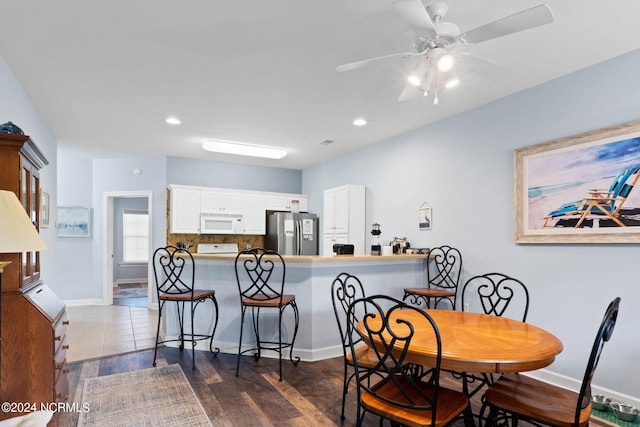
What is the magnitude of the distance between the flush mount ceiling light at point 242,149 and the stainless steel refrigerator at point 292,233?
1.17 m

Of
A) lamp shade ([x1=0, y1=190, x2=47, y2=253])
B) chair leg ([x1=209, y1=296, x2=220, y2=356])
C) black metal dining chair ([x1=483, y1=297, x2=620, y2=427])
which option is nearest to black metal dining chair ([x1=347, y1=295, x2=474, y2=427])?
black metal dining chair ([x1=483, y1=297, x2=620, y2=427])

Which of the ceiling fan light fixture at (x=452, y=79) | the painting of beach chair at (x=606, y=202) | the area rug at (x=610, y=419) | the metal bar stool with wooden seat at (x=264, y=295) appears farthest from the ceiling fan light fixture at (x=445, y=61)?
the area rug at (x=610, y=419)

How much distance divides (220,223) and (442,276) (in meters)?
3.82

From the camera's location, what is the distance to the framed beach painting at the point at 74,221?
646 cm

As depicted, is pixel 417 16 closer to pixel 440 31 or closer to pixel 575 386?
pixel 440 31

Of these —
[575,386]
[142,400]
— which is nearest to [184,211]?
[142,400]

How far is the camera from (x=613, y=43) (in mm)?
2637

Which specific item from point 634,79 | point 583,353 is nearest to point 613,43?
point 634,79

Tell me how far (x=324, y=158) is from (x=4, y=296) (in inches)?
197

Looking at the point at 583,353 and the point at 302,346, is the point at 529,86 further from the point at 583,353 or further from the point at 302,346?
the point at 302,346

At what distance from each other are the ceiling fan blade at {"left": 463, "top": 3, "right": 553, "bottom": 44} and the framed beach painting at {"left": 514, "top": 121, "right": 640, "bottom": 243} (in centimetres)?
154

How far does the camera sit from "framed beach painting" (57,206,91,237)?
6461 mm

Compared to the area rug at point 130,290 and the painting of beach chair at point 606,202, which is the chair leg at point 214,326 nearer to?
the painting of beach chair at point 606,202

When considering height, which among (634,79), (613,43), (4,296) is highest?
(613,43)
